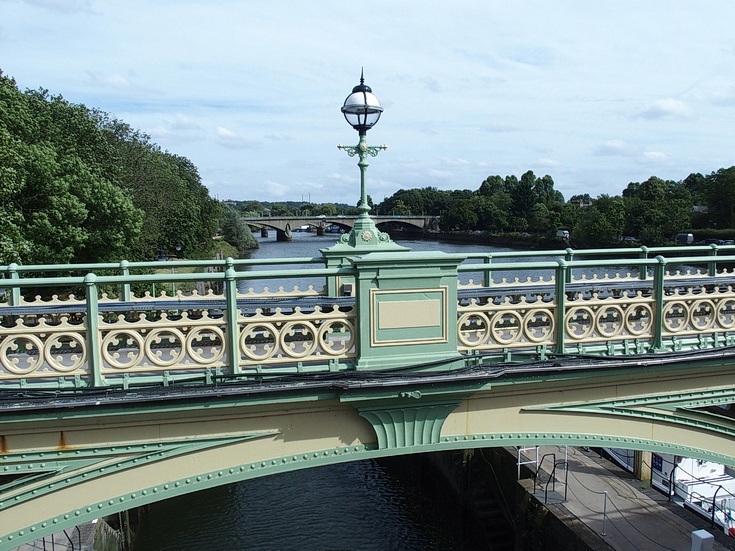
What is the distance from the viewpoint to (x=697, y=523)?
1257 centimetres

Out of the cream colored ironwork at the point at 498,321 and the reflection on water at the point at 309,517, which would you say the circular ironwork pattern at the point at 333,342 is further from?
the reflection on water at the point at 309,517

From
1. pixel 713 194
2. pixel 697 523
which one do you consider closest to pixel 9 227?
pixel 697 523

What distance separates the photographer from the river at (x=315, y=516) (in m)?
15.6

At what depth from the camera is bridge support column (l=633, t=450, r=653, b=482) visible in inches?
575

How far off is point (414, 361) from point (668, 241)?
62845 mm

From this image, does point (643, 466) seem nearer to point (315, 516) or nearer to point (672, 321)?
point (315, 516)

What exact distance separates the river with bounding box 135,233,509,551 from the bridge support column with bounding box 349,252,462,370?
448 inches

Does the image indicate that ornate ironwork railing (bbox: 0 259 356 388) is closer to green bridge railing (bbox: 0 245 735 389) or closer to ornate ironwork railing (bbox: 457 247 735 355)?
green bridge railing (bbox: 0 245 735 389)

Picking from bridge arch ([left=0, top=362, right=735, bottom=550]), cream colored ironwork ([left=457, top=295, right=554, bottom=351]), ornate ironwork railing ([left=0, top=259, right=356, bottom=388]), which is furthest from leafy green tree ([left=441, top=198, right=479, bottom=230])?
ornate ironwork railing ([left=0, top=259, right=356, bottom=388])

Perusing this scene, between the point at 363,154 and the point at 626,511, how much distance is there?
1010cm

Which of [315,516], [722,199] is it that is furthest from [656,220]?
[315,516]

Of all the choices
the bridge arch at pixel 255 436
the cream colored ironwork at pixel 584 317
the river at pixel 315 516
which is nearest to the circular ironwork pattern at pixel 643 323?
the cream colored ironwork at pixel 584 317

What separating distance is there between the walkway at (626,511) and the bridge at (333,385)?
248 inches

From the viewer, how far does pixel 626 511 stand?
42.2 feet
